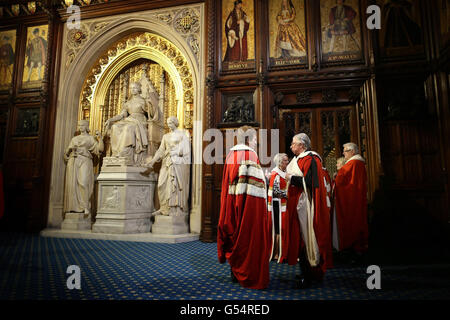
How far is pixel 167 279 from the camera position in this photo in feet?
10.7

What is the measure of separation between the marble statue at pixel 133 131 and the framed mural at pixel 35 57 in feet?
9.86

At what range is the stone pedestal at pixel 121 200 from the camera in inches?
249

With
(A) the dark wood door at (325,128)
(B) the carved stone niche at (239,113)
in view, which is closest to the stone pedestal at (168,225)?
(B) the carved stone niche at (239,113)

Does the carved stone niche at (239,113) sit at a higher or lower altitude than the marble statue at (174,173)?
higher

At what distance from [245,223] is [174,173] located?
373 centimetres

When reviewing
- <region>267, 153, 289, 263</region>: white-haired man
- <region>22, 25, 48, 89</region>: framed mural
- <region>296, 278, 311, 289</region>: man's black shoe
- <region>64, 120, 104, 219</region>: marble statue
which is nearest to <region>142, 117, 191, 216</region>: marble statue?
<region>64, 120, 104, 219</region>: marble statue

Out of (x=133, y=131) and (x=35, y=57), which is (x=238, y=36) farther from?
(x=35, y=57)

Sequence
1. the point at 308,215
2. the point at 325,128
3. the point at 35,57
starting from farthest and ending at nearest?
the point at 35,57, the point at 325,128, the point at 308,215

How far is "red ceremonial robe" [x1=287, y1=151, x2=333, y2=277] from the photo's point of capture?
3113 mm

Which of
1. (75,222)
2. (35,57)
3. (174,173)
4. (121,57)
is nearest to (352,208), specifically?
(174,173)

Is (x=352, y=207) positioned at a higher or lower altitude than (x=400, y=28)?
lower

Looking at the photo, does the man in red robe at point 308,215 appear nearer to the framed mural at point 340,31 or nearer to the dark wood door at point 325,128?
the dark wood door at point 325,128

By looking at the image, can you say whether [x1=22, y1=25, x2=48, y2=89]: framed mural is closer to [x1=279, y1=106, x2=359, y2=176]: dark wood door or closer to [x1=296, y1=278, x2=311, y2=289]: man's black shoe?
[x1=279, y1=106, x2=359, y2=176]: dark wood door
